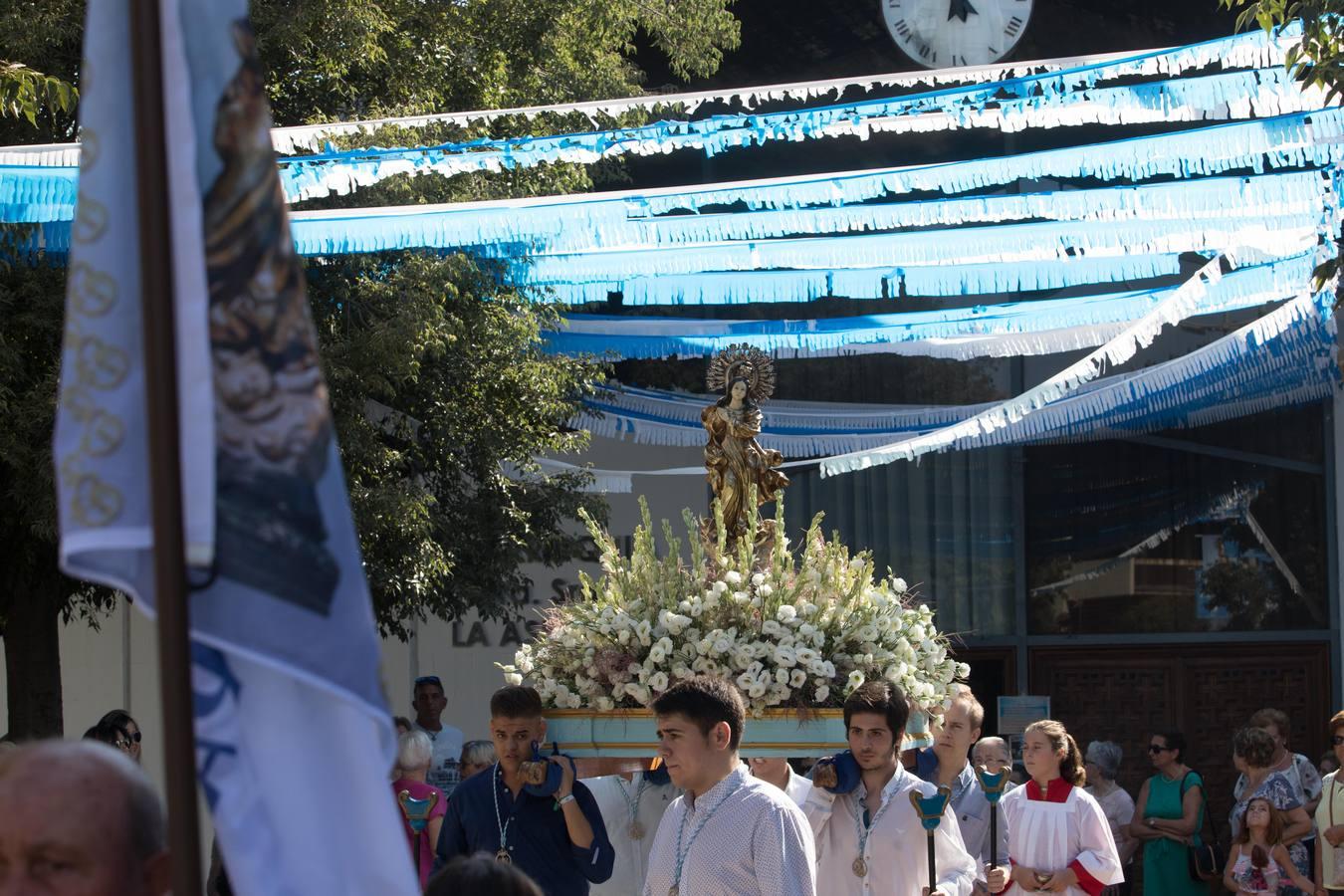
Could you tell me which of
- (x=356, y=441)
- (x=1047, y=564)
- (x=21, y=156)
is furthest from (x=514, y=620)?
(x=21, y=156)

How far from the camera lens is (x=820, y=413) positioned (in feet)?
46.1

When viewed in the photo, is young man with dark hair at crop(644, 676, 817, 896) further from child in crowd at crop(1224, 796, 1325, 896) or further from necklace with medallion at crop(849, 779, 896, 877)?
child in crowd at crop(1224, 796, 1325, 896)

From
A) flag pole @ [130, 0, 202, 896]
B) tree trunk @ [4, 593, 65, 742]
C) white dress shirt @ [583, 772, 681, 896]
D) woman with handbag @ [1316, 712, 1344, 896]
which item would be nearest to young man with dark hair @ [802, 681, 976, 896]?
white dress shirt @ [583, 772, 681, 896]

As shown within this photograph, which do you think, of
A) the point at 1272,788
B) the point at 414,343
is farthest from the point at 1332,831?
the point at 414,343

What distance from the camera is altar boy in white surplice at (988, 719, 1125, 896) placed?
7523mm

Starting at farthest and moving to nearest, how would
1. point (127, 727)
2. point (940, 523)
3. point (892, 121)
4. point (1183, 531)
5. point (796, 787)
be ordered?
point (940, 523) < point (1183, 531) < point (127, 727) < point (892, 121) < point (796, 787)

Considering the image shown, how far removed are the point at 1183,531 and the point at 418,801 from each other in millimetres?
9566

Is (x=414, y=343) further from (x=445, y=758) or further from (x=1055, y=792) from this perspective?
(x=1055, y=792)

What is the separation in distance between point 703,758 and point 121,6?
12.7ft

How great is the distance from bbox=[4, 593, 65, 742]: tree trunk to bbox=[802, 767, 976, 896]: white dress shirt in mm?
5629

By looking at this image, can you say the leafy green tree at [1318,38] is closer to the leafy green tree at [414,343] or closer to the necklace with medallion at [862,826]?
the necklace with medallion at [862,826]

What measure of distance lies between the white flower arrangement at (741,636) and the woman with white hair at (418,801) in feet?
2.21

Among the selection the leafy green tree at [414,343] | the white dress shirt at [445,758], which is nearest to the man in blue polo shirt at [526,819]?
the leafy green tree at [414,343]

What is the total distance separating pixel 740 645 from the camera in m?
6.72
